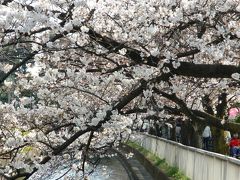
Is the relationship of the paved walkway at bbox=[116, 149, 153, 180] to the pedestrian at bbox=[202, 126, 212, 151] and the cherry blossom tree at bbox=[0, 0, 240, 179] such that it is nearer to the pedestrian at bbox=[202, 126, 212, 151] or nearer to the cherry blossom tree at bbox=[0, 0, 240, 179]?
the pedestrian at bbox=[202, 126, 212, 151]

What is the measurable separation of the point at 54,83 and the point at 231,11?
2.86m

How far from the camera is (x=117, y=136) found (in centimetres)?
1044

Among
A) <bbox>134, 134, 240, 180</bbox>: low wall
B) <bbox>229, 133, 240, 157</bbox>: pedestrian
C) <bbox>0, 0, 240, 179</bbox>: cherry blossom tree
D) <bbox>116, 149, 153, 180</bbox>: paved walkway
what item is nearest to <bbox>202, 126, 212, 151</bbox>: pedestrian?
<bbox>134, 134, 240, 180</bbox>: low wall

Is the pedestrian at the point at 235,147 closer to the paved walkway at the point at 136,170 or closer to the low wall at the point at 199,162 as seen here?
the low wall at the point at 199,162

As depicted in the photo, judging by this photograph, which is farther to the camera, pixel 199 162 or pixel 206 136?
pixel 206 136

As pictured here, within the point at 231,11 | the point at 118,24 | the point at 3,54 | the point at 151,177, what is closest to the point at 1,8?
the point at 3,54

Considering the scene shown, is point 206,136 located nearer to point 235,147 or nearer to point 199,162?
point 235,147

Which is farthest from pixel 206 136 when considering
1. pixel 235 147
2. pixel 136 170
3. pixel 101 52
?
pixel 101 52

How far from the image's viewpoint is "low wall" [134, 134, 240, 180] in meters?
9.37

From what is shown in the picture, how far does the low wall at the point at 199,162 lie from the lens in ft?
30.7

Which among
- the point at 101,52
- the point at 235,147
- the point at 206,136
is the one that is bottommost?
the point at 235,147

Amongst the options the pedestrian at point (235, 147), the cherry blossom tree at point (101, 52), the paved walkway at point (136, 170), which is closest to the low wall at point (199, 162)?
the paved walkway at point (136, 170)

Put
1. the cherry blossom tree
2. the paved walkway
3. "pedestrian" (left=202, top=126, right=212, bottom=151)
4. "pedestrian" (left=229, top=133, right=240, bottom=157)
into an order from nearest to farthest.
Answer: the cherry blossom tree
"pedestrian" (left=229, top=133, right=240, bottom=157)
the paved walkway
"pedestrian" (left=202, top=126, right=212, bottom=151)

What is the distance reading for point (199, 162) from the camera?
1252cm
